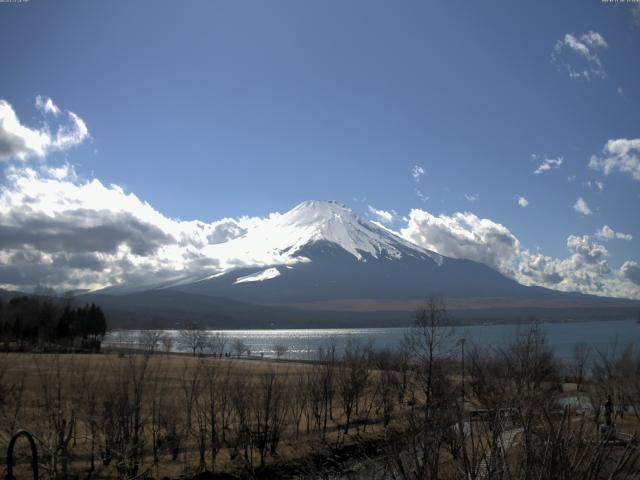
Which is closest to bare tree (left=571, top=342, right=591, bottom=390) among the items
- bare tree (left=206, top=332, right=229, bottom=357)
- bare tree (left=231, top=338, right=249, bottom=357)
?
bare tree (left=231, top=338, right=249, bottom=357)

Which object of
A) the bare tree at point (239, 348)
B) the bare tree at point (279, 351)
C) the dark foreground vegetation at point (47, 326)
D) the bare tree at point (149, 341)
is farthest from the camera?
the bare tree at point (239, 348)

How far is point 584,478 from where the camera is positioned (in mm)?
6238

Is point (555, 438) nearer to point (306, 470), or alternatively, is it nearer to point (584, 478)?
point (584, 478)

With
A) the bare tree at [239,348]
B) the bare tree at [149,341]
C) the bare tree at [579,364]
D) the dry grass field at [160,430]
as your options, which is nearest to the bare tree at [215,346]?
the bare tree at [239,348]

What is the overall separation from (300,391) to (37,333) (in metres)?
76.6

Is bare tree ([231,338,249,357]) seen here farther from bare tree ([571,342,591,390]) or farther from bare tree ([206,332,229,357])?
bare tree ([571,342,591,390])

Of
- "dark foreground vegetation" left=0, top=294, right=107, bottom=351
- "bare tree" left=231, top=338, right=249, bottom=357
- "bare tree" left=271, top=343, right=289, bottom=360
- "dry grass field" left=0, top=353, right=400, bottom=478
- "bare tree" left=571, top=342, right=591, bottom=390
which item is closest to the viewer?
"dry grass field" left=0, top=353, right=400, bottom=478

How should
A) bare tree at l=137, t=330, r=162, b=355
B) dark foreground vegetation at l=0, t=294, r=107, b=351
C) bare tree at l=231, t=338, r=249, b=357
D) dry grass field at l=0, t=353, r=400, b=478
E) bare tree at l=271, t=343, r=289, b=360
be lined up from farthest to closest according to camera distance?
bare tree at l=231, t=338, r=249, b=357 → bare tree at l=271, t=343, r=289, b=360 → dark foreground vegetation at l=0, t=294, r=107, b=351 → bare tree at l=137, t=330, r=162, b=355 → dry grass field at l=0, t=353, r=400, b=478

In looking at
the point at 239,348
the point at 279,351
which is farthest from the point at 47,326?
the point at 279,351

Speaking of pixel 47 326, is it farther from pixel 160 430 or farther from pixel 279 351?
pixel 160 430

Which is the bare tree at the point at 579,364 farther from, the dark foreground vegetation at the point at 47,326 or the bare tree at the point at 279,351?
the dark foreground vegetation at the point at 47,326

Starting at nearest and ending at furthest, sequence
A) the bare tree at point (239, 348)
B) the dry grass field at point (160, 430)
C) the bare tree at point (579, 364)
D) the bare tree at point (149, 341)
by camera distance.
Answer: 1. the dry grass field at point (160, 430)
2. the bare tree at point (579, 364)
3. the bare tree at point (149, 341)
4. the bare tree at point (239, 348)

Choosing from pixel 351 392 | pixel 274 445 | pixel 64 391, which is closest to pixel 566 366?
pixel 351 392

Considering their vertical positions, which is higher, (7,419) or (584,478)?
(584,478)
